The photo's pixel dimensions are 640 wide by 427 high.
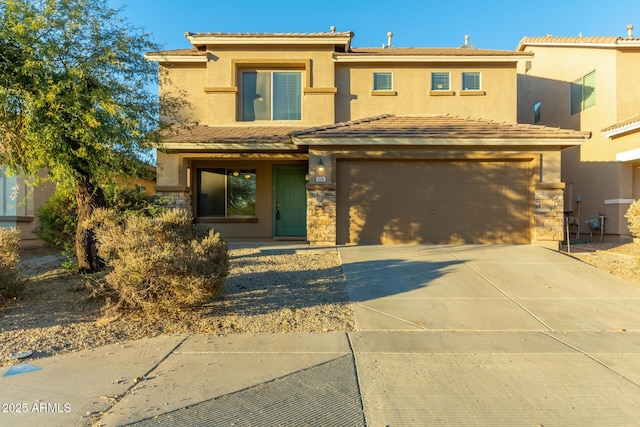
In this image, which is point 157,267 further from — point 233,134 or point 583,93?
point 583,93

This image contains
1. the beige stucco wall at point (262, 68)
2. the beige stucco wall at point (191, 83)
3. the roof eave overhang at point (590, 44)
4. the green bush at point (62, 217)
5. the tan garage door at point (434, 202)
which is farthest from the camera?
the beige stucco wall at point (191, 83)

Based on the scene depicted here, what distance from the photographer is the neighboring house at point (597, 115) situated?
13.9 meters

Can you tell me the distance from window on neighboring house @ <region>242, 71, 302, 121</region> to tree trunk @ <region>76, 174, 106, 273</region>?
23.0 feet

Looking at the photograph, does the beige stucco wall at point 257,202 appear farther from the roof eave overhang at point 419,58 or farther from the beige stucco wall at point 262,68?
the roof eave overhang at point 419,58

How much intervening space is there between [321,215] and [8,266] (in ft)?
22.7

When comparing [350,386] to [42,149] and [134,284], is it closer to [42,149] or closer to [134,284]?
[134,284]

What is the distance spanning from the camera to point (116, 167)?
7.66 m

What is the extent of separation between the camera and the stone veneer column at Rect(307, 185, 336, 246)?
37.0 feet

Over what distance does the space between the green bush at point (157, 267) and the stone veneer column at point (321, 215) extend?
5.13 m

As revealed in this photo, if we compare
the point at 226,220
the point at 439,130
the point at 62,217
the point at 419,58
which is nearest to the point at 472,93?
the point at 419,58

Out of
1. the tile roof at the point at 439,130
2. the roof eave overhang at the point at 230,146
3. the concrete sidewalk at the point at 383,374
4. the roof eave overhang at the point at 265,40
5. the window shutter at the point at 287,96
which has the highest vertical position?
the roof eave overhang at the point at 265,40

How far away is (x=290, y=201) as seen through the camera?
14.1m

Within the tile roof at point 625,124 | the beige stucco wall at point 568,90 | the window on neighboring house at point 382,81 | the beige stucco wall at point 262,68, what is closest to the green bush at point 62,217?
the beige stucco wall at point 262,68

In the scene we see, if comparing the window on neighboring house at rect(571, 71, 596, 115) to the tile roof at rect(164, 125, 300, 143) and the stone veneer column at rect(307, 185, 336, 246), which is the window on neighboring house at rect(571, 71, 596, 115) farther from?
the tile roof at rect(164, 125, 300, 143)
